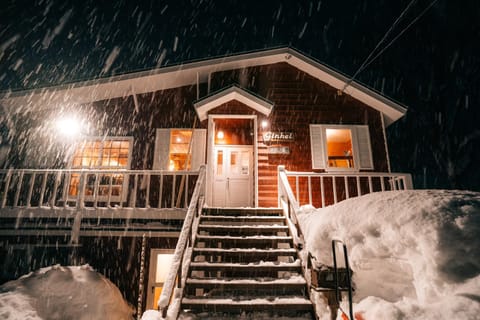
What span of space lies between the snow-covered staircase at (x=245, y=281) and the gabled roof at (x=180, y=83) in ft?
16.6

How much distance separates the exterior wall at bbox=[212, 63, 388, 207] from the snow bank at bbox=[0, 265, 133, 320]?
173 inches

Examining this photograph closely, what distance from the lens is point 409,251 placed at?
2.07 m

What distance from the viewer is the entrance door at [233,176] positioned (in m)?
8.30

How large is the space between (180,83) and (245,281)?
6928 mm

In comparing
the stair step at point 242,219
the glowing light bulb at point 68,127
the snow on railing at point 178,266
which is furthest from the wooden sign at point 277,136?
the glowing light bulb at point 68,127

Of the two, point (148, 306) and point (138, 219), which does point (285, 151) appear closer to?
point (138, 219)

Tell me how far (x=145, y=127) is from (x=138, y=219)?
3401 mm

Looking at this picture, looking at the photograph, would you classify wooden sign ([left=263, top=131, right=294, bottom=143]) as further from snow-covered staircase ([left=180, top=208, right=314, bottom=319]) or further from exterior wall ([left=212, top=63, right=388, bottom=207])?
snow-covered staircase ([left=180, top=208, right=314, bottom=319])

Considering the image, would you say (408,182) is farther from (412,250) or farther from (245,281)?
(412,250)

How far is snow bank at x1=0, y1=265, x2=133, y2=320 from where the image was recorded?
4.56m

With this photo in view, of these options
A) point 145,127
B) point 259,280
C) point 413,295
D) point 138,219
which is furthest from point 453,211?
point 145,127

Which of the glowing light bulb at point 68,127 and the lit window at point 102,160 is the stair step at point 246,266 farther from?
the glowing light bulb at point 68,127

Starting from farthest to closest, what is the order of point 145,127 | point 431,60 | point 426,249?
point 431,60 < point 145,127 < point 426,249

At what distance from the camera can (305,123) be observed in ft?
28.0
